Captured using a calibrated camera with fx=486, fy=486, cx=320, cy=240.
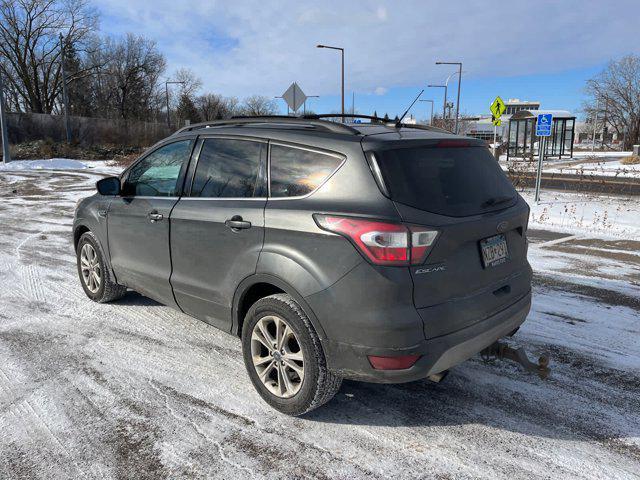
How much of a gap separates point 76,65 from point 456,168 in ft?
230

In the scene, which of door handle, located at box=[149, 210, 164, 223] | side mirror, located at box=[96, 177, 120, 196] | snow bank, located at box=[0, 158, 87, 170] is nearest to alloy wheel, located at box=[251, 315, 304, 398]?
door handle, located at box=[149, 210, 164, 223]

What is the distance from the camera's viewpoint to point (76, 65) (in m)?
61.7

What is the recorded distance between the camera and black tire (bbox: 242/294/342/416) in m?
2.82

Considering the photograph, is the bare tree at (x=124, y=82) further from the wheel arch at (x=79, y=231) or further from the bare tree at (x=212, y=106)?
the wheel arch at (x=79, y=231)

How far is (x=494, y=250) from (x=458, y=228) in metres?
0.43

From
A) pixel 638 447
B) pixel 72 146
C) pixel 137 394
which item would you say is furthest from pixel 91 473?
pixel 72 146

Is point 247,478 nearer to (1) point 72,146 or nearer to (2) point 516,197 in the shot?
(2) point 516,197

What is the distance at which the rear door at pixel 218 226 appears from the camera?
3.19 meters

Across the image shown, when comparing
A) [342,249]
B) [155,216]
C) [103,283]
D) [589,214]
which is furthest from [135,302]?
[589,214]

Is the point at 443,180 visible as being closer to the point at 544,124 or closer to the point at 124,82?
the point at 544,124

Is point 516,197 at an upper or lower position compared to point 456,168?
lower

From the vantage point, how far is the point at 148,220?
4.05 meters

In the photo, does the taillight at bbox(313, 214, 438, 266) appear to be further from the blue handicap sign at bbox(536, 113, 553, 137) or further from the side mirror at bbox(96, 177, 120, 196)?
Answer: the blue handicap sign at bbox(536, 113, 553, 137)

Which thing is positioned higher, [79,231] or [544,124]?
[544,124]
